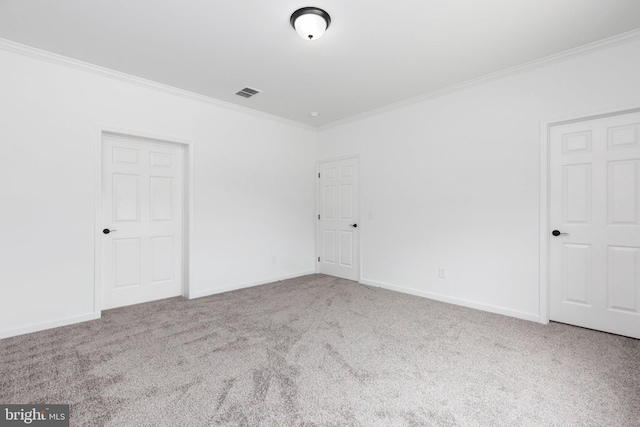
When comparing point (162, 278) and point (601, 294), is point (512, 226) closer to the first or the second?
point (601, 294)

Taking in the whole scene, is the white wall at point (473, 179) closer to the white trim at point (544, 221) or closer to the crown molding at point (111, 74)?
the white trim at point (544, 221)

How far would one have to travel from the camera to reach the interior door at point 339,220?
5.01 metres

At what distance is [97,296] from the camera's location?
10.8 ft

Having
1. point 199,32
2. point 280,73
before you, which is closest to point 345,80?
point 280,73

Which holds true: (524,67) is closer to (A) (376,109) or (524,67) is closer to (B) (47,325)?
(A) (376,109)

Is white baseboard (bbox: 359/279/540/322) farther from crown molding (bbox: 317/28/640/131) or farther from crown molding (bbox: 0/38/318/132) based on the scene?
crown molding (bbox: 0/38/318/132)

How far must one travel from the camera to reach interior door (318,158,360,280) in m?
5.01

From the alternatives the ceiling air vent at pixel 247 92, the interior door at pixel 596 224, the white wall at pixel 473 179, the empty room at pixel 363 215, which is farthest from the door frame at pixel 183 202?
the interior door at pixel 596 224

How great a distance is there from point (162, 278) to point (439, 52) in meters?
4.16

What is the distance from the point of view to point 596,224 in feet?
9.63

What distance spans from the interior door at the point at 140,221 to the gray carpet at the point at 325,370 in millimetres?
451

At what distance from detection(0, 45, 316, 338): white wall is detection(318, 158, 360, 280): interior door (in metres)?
1.49

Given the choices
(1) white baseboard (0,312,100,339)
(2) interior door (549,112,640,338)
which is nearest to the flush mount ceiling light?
(2) interior door (549,112,640,338)

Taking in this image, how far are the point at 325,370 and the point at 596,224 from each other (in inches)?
114
